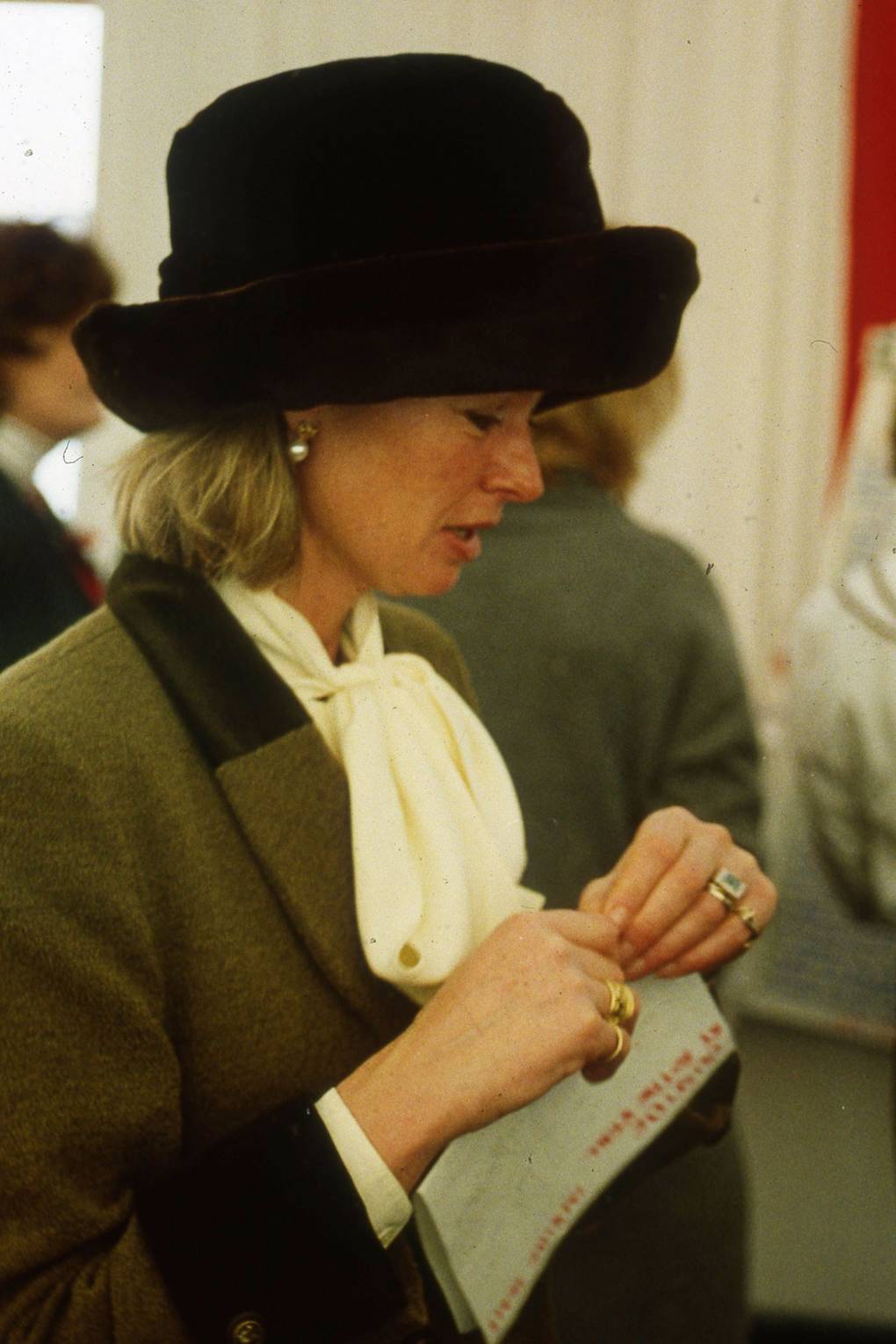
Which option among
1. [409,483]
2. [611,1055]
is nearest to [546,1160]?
[611,1055]

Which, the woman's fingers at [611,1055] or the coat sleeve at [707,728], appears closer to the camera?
the woman's fingers at [611,1055]

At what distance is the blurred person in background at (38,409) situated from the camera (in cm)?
94

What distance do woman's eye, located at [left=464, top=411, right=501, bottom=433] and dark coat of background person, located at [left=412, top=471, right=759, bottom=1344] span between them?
0.19 meters

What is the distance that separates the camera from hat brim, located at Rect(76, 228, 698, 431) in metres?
0.80

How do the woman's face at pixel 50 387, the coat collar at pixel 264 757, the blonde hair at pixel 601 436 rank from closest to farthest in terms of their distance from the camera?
the coat collar at pixel 264 757
the woman's face at pixel 50 387
the blonde hair at pixel 601 436

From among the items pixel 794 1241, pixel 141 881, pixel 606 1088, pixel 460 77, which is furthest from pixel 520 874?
pixel 794 1241

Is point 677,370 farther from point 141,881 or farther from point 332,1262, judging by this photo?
point 332,1262

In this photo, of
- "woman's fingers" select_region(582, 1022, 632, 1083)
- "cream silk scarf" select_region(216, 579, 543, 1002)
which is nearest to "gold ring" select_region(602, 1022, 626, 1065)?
"woman's fingers" select_region(582, 1022, 632, 1083)

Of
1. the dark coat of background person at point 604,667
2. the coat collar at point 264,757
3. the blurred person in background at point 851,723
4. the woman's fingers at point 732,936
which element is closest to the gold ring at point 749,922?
the woman's fingers at point 732,936

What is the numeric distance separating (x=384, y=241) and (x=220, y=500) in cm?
21

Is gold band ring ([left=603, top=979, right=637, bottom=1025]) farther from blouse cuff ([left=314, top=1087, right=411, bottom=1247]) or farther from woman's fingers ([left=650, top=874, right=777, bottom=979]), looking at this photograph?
blouse cuff ([left=314, top=1087, right=411, bottom=1247])

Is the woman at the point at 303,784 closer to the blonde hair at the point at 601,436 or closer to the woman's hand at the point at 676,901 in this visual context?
the woman's hand at the point at 676,901

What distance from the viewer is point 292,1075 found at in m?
0.85

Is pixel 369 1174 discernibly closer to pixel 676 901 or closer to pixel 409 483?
pixel 676 901
